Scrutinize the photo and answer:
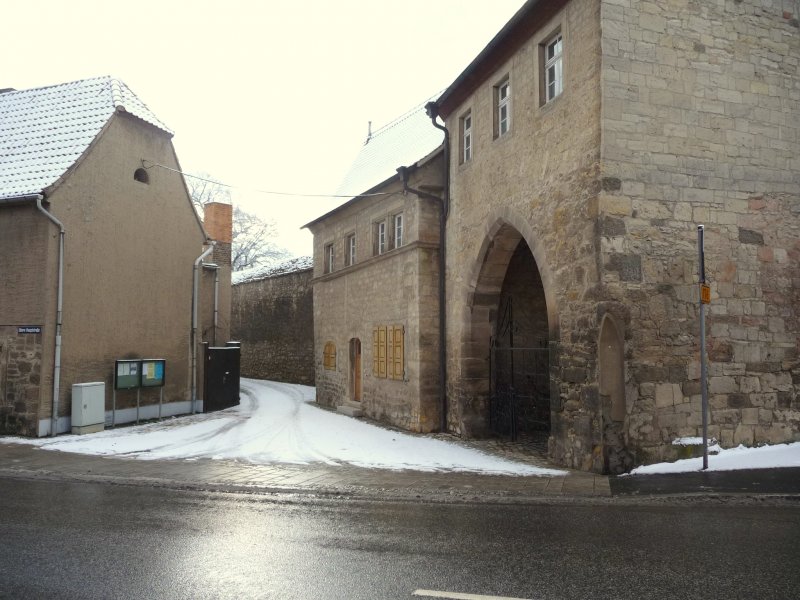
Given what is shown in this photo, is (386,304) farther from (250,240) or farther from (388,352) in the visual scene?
(250,240)

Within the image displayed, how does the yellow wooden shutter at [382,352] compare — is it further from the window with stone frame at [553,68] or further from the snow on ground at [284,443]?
the window with stone frame at [553,68]

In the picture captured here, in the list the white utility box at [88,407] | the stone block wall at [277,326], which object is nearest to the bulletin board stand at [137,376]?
the white utility box at [88,407]

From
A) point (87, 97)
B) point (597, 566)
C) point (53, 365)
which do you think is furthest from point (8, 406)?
point (597, 566)

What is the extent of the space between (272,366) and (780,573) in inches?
992

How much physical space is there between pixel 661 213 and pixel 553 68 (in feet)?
10.3

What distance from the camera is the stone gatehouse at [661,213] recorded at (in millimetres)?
8922

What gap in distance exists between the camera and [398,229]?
1605cm

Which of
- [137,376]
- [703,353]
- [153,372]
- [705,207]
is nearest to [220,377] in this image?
[153,372]

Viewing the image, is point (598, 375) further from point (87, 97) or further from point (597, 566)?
point (87, 97)

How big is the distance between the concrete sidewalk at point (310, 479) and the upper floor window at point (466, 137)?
23.9 ft

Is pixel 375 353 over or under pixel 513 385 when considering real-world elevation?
over

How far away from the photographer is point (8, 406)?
13234 mm

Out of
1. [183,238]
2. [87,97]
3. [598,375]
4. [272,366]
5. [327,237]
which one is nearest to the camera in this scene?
[598,375]

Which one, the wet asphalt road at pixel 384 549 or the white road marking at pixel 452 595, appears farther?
the wet asphalt road at pixel 384 549
